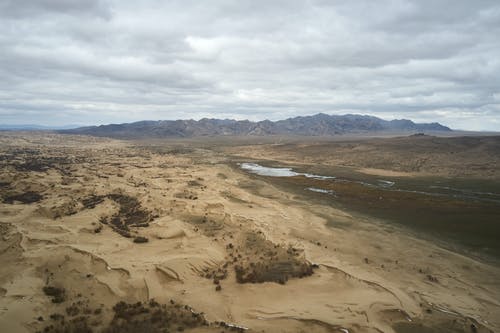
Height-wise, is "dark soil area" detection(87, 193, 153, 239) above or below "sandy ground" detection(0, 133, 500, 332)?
above

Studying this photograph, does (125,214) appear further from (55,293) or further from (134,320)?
(134,320)

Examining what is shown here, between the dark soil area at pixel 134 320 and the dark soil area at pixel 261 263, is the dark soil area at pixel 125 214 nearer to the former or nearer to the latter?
the dark soil area at pixel 261 263

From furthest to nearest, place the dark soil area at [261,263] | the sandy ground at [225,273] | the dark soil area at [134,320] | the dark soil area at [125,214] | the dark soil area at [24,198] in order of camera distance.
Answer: the dark soil area at [24,198] → the dark soil area at [125,214] → the dark soil area at [261,263] → the sandy ground at [225,273] → the dark soil area at [134,320]

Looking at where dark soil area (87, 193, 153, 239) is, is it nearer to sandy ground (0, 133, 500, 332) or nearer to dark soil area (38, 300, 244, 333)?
sandy ground (0, 133, 500, 332)

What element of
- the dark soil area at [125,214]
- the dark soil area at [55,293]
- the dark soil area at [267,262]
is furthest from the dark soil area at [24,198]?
the dark soil area at [267,262]

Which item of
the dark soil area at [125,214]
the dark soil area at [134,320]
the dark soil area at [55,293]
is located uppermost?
the dark soil area at [125,214]

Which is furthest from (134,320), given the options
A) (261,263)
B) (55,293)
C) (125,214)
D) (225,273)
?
(125,214)

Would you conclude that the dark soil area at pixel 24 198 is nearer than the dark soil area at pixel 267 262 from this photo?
No

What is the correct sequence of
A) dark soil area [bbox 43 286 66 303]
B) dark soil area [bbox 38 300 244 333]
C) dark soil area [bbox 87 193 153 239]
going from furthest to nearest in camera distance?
dark soil area [bbox 87 193 153 239]
dark soil area [bbox 43 286 66 303]
dark soil area [bbox 38 300 244 333]

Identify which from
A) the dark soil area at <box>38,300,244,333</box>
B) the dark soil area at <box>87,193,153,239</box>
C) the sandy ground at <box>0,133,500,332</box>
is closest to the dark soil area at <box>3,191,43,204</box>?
the sandy ground at <box>0,133,500,332</box>
